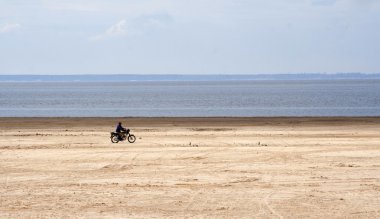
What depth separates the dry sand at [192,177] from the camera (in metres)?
19.3

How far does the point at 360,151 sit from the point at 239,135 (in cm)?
1227

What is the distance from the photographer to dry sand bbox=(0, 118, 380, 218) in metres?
19.3

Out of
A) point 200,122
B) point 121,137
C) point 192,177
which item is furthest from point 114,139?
point 200,122

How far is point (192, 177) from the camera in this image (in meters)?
25.1

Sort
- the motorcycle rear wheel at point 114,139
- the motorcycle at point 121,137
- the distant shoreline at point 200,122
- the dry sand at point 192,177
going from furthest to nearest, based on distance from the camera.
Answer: the distant shoreline at point 200,122
the motorcycle rear wheel at point 114,139
the motorcycle at point 121,137
the dry sand at point 192,177

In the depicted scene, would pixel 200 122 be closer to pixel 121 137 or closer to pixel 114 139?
pixel 114 139

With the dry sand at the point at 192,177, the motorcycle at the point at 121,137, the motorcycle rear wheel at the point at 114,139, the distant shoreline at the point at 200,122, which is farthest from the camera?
the distant shoreline at the point at 200,122

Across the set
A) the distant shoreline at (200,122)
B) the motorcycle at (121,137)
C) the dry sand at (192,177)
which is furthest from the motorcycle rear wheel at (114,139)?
the distant shoreline at (200,122)

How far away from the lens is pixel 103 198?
68.6 feet

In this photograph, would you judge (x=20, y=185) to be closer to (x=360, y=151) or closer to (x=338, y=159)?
(x=338, y=159)

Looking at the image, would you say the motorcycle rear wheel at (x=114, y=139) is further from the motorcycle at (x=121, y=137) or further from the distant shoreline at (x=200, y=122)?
the distant shoreline at (x=200, y=122)

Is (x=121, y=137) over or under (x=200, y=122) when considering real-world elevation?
under

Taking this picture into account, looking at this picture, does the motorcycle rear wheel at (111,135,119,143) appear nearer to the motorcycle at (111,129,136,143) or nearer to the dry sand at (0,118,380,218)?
the motorcycle at (111,129,136,143)

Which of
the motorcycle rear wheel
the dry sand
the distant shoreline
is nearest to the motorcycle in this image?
the motorcycle rear wheel
